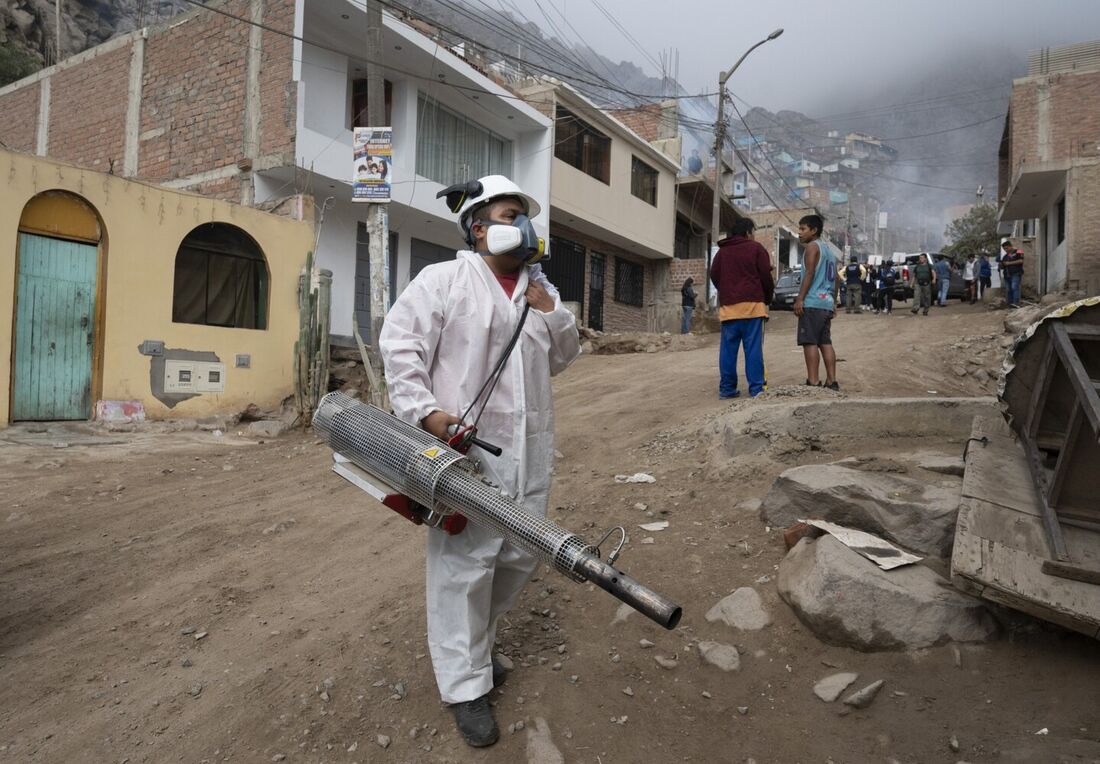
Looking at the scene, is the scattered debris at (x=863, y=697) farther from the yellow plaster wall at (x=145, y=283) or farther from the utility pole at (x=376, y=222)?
the yellow plaster wall at (x=145, y=283)

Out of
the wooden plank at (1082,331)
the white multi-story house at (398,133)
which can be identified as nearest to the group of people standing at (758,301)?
the wooden plank at (1082,331)

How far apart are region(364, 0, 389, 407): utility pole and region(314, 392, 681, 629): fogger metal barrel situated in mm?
5784

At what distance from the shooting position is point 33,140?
1412 cm

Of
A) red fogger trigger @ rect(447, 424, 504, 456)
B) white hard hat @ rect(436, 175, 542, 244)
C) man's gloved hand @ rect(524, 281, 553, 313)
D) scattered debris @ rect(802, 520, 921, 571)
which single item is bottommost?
scattered debris @ rect(802, 520, 921, 571)

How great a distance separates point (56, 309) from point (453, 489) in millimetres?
7803

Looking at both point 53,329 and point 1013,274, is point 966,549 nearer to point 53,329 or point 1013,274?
point 53,329

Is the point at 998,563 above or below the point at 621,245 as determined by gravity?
below

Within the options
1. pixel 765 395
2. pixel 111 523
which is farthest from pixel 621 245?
pixel 111 523

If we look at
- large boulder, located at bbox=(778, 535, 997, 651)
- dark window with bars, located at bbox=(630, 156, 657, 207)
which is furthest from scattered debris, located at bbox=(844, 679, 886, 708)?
dark window with bars, located at bbox=(630, 156, 657, 207)

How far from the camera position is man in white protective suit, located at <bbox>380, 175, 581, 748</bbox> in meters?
2.20

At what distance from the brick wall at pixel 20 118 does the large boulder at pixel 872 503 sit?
16.3 meters

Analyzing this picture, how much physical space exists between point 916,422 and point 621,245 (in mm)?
16309

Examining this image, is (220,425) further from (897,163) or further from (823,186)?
(897,163)

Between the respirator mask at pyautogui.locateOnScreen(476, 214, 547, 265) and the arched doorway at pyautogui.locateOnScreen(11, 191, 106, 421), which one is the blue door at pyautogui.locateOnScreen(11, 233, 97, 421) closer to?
the arched doorway at pyautogui.locateOnScreen(11, 191, 106, 421)
